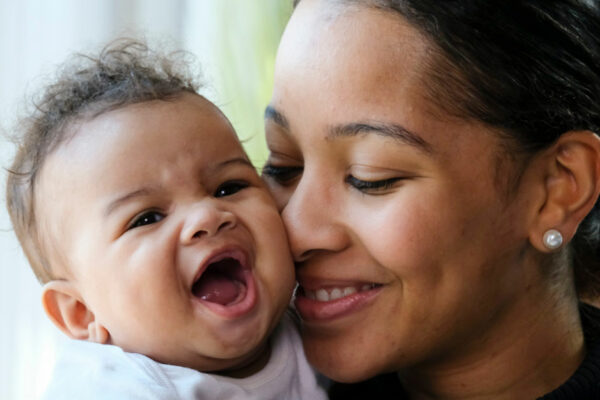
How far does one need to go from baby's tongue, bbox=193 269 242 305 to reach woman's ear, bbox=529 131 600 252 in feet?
1.89

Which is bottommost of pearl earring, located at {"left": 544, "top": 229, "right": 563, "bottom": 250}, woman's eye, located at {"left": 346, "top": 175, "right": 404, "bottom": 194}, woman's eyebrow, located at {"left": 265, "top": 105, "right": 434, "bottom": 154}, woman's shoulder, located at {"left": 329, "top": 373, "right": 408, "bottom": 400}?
woman's shoulder, located at {"left": 329, "top": 373, "right": 408, "bottom": 400}

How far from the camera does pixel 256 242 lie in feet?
4.96

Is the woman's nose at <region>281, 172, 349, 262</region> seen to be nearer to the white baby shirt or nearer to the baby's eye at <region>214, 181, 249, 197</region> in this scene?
the baby's eye at <region>214, 181, 249, 197</region>

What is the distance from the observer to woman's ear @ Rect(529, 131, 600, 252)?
61.9 inches

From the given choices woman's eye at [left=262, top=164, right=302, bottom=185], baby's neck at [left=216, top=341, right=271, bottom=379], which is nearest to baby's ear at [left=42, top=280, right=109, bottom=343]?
baby's neck at [left=216, top=341, right=271, bottom=379]

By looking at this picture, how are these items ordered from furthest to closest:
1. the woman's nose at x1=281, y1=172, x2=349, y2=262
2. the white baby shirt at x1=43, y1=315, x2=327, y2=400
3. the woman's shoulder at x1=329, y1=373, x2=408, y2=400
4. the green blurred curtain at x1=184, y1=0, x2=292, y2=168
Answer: the green blurred curtain at x1=184, y1=0, x2=292, y2=168 → the woman's shoulder at x1=329, y1=373, x2=408, y2=400 → the woman's nose at x1=281, y1=172, x2=349, y2=262 → the white baby shirt at x1=43, y1=315, x2=327, y2=400

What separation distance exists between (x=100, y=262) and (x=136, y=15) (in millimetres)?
1181

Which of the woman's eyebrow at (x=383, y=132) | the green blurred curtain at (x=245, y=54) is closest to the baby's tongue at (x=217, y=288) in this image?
the woman's eyebrow at (x=383, y=132)

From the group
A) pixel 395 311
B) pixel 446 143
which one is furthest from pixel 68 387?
pixel 446 143

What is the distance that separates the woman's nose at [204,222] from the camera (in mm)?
1418

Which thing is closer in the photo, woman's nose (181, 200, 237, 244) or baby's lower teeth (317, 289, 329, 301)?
woman's nose (181, 200, 237, 244)

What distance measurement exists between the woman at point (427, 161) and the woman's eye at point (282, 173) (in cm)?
4

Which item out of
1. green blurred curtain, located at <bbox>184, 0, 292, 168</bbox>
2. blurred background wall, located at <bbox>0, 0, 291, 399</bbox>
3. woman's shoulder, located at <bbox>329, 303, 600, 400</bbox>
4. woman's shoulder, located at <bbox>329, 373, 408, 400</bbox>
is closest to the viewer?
woman's shoulder, located at <bbox>329, 303, 600, 400</bbox>

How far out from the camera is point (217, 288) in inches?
58.8
